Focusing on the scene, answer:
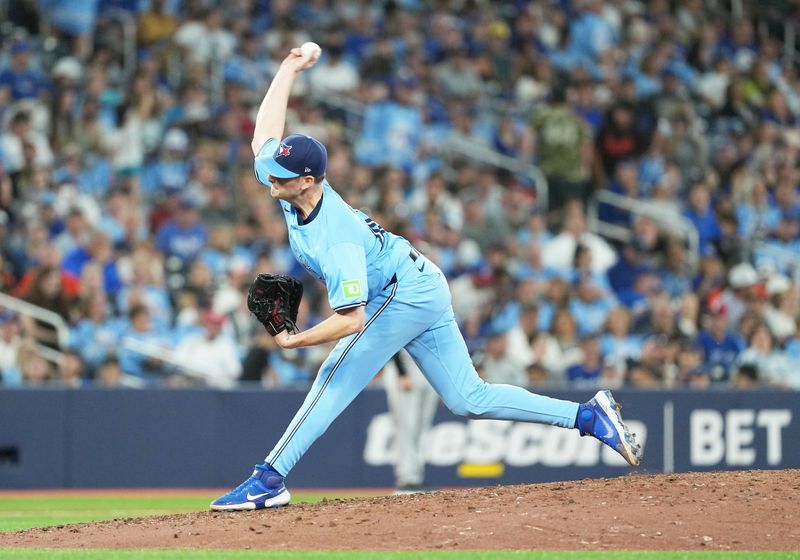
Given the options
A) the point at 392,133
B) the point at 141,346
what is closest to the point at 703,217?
the point at 392,133

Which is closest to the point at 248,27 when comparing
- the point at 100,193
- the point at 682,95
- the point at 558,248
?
the point at 100,193

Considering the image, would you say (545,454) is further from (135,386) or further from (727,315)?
(135,386)

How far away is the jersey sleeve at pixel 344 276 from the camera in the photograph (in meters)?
7.08

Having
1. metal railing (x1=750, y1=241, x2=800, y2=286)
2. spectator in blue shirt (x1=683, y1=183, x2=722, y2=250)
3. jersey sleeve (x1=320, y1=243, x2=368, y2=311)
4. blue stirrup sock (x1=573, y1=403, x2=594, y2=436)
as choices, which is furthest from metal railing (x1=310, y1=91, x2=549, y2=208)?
jersey sleeve (x1=320, y1=243, x2=368, y2=311)

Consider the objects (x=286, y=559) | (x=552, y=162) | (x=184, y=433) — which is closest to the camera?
(x=286, y=559)

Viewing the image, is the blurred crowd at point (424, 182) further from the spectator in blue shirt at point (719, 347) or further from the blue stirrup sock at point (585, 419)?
the blue stirrup sock at point (585, 419)

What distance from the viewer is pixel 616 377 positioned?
46.8 feet

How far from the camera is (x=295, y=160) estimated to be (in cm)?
714

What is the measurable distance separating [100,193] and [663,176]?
710 cm

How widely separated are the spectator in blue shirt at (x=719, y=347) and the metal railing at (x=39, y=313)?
6.70 m

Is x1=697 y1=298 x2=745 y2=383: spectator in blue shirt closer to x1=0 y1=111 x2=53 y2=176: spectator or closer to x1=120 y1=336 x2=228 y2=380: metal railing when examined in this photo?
x1=120 y1=336 x2=228 y2=380: metal railing

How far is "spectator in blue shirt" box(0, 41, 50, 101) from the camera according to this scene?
1565cm

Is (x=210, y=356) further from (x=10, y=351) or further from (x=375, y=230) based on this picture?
(x=375, y=230)

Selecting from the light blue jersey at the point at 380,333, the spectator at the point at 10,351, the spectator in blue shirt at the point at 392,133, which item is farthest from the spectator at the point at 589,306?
the light blue jersey at the point at 380,333
